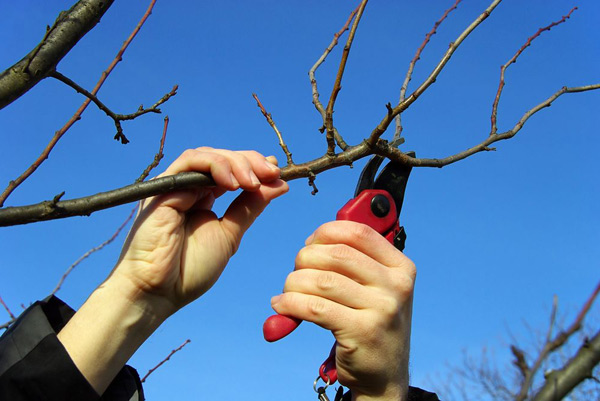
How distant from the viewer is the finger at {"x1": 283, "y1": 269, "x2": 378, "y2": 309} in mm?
1516

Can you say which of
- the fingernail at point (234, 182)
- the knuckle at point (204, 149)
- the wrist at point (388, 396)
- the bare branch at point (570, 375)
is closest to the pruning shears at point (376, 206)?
the wrist at point (388, 396)

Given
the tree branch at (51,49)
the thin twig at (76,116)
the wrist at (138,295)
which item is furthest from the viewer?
the thin twig at (76,116)

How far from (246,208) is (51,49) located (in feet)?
2.75

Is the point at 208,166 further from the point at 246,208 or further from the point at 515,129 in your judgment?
the point at 515,129

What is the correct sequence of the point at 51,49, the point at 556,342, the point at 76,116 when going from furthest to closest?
1. the point at 76,116
2. the point at 51,49
3. the point at 556,342

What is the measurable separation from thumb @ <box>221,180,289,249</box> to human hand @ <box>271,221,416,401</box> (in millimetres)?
284

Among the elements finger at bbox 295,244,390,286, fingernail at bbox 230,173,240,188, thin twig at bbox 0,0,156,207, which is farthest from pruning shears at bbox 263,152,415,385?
thin twig at bbox 0,0,156,207

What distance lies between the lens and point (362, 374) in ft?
5.24

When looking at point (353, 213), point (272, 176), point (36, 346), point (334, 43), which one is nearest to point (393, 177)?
point (353, 213)

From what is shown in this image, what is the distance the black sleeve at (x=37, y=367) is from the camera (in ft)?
5.74

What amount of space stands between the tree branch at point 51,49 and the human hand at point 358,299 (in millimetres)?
930

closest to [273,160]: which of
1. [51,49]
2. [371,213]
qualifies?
[371,213]

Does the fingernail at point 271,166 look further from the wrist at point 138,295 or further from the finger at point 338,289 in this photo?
the wrist at point 138,295

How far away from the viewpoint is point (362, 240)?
1595 mm
